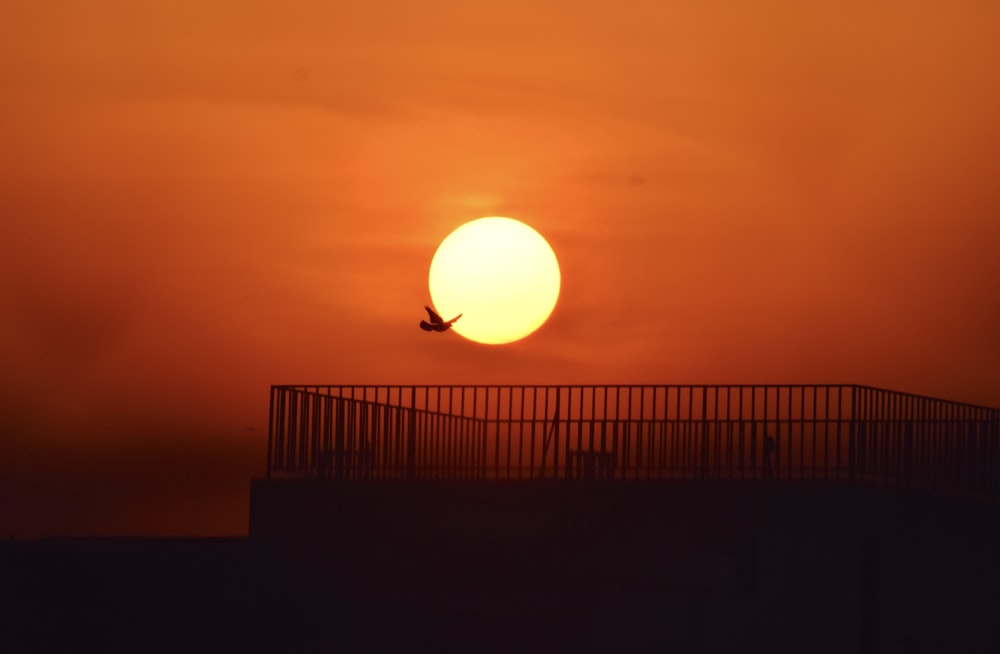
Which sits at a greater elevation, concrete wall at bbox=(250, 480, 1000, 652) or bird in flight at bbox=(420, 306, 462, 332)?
bird in flight at bbox=(420, 306, 462, 332)

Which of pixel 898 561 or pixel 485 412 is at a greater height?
pixel 485 412

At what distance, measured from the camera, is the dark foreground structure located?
2848cm

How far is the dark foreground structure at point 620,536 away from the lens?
28.5m

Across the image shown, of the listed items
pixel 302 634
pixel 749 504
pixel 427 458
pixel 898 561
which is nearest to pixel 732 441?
pixel 749 504

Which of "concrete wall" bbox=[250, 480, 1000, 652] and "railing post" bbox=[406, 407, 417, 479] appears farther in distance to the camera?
"railing post" bbox=[406, 407, 417, 479]

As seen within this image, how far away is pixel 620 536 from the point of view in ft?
95.1

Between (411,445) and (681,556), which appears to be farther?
(411,445)

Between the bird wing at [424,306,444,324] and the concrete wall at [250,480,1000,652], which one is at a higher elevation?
Answer: the bird wing at [424,306,444,324]

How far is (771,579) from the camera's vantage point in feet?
93.1

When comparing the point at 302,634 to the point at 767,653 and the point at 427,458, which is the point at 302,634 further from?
the point at 767,653

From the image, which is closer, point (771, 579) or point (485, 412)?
point (771, 579)

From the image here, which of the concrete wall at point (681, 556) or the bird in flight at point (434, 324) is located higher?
the bird in flight at point (434, 324)

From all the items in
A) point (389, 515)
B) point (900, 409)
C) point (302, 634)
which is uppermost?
point (900, 409)

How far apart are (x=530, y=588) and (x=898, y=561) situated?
5.70 metres
